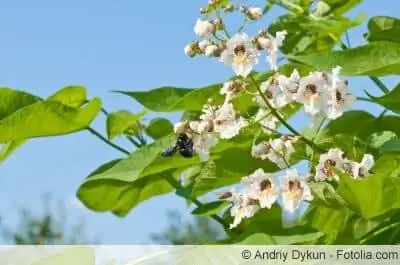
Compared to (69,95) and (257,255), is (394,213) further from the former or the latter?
(69,95)

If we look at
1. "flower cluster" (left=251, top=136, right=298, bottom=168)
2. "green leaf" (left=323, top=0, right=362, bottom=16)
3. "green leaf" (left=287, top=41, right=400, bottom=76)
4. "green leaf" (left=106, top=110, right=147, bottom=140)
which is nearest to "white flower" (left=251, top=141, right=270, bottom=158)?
"flower cluster" (left=251, top=136, right=298, bottom=168)

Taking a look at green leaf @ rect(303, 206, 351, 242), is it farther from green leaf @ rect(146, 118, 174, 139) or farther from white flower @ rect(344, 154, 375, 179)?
green leaf @ rect(146, 118, 174, 139)

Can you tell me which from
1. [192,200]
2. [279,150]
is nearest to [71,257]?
[192,200]

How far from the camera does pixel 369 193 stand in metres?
0.81

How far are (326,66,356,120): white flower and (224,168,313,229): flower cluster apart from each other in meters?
0.08

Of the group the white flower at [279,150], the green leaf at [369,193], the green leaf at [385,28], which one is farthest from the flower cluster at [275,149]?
the green leaf at [385,28]

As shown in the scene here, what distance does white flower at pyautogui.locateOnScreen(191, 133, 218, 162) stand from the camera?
3.03ft

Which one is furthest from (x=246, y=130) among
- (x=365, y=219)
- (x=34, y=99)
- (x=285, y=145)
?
(x=34, y=99)

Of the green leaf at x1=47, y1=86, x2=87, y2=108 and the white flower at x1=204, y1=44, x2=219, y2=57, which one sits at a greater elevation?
the white flower at x1=204, y1=44, x2=219, y2=57

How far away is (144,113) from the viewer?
3.68 feet

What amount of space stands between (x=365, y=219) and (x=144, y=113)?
362 mm

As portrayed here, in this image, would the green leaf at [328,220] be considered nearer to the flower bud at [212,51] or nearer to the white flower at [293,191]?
the white flower at [293,191]

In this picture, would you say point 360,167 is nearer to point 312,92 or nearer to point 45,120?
point 312,92

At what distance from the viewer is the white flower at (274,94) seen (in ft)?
2.97
